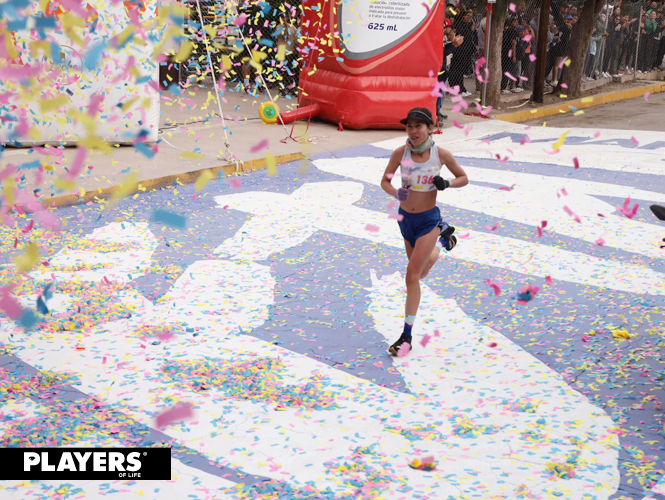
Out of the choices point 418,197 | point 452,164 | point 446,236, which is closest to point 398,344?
point 446,236

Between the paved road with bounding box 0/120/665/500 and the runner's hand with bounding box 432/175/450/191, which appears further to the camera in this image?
the runner's hand with bounding box 432/175/450/191

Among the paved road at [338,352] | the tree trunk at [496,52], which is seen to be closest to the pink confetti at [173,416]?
the paved road at [338,352]

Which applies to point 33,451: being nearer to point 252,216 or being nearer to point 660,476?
point 660,476

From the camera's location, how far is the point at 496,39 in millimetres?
14781

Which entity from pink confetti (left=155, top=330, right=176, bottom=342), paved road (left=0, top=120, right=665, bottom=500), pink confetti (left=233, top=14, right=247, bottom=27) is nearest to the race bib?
paved road (left=0, top=120, right=665, bottom=500)

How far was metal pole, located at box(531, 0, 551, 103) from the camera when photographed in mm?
15688

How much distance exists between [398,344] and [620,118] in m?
12.5

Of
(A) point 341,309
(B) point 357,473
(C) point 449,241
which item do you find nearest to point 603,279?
(C) point 449,241

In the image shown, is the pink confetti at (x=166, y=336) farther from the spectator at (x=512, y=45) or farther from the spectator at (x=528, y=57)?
the spectator at (x=528, y=57)

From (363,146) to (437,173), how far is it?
703 centimetres

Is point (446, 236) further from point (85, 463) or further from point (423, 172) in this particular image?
point (85, 463)

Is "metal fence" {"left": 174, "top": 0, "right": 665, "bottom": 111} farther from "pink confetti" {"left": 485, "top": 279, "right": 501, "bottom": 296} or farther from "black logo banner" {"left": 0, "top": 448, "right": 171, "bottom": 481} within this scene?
"black logo banner" {"left": 0, "top": 448, "right": 171, "bottom": 481}

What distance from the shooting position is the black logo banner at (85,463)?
3277mm

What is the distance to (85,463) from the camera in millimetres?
3379
